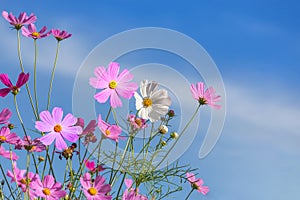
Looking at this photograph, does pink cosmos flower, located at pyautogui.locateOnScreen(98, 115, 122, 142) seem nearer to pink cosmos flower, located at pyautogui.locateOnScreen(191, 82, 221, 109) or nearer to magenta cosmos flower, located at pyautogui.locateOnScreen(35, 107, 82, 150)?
magenta cosmos flower, located at pyautogui.locateOnScreen(35, 107, 82, 150)

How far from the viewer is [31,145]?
131cm

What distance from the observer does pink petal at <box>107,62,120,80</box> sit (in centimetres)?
122

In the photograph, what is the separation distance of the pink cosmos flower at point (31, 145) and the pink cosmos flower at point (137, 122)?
223mm

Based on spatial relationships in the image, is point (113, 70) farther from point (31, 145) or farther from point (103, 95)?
point (31, 145)

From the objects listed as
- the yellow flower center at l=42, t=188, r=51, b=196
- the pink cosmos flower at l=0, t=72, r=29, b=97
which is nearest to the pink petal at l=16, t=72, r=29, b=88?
the pink cosmos flower at l=0, t=72, r=29, b=97

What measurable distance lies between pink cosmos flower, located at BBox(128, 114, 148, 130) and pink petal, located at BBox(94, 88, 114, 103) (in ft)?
0.49

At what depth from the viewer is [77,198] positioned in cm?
132

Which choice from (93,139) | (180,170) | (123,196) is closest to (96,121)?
(93,139)

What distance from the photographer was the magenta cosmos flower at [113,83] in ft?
3.92

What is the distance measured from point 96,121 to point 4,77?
236 millimetres

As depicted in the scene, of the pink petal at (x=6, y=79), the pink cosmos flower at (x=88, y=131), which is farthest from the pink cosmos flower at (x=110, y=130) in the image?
the pink petal at (x=6, y=79)

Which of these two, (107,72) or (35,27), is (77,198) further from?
(35,27)

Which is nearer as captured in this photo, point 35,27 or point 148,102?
point 148,102

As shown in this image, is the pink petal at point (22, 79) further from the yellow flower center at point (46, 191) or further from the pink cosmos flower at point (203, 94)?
the pink cosmos flower at point (203, 94)
